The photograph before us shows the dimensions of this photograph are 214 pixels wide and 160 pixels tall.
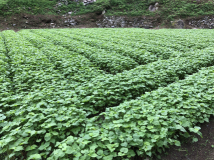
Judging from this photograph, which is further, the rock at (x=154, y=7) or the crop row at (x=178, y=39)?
the rock at (x=154, y=7)

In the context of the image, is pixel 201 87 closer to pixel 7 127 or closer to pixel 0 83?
pixel 7 127

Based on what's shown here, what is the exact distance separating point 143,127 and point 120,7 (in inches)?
1555

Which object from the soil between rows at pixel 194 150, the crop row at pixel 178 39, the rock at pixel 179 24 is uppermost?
the rock at pixel 179 24

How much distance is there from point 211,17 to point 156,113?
3462 cm

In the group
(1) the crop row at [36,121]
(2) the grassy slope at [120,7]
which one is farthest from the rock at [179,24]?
(1) the crop row at [36,121]

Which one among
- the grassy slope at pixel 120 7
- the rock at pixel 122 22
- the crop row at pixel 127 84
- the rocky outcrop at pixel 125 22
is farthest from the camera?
the rock at pixel 122 22

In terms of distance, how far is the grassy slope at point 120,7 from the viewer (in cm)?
2978

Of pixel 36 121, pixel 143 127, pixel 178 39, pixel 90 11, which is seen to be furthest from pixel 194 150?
pixel 90 11

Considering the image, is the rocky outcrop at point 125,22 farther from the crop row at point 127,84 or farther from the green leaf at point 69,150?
the green leaf at point 69,150

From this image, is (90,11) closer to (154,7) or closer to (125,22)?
(125,22)

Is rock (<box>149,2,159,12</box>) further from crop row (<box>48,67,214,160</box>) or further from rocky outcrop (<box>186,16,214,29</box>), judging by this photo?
crop row (<box>48,67,214,160</box>)

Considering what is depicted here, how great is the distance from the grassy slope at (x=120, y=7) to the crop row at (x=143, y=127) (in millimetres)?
32560

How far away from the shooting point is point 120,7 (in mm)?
36281

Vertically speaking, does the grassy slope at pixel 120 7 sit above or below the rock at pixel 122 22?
above
